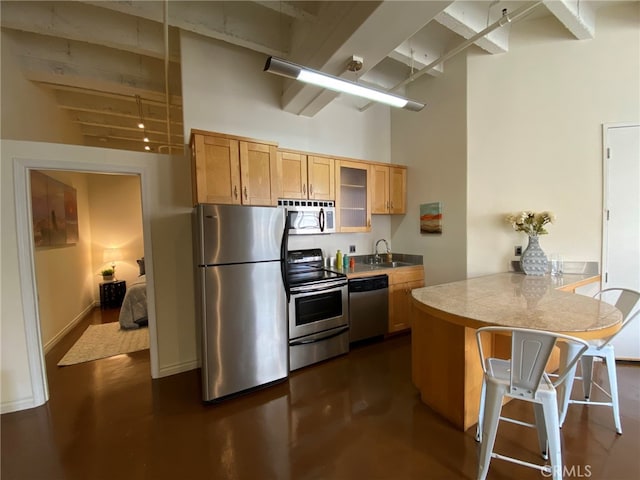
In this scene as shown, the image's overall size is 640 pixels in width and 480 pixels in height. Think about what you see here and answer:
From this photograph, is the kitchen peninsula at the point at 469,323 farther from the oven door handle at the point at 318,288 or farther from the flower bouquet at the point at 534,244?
the oven door handle at the point at 318,288

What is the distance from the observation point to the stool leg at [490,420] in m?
1.52

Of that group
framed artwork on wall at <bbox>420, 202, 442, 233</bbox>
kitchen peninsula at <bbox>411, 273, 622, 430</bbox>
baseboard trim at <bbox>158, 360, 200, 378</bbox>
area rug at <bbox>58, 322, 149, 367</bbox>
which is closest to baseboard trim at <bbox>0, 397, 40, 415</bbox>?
area rug at <bbox>58, 322, 149, 367</bbox>

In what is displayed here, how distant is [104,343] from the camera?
3.79 metres

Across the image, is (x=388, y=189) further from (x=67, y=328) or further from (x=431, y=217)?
(x=67, y=328)

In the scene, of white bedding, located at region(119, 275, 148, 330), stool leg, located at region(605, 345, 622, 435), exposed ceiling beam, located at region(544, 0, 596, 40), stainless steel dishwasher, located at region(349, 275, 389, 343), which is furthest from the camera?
white bedding, located at region(119, 275, 148, 330)

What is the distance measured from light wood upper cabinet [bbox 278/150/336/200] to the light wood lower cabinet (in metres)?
1.39

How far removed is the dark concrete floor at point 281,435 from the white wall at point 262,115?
1.94 m

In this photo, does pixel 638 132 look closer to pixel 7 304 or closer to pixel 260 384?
pixel 260 384

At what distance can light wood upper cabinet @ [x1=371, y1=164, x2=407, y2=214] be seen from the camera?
3992 millimetres

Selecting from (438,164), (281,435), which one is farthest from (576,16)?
(281,435)

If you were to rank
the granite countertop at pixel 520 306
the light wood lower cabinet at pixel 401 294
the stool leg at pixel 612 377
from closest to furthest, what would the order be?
the granite countertop at pixel 520 306
the stool leg at pixel 612 377
the light wood lower cabinet at pixel 401 294

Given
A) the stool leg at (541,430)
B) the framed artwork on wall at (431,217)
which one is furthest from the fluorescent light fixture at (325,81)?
the stool leg at (541,430)

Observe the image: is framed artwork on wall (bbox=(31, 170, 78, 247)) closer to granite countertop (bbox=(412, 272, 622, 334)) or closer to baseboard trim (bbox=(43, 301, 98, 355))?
baseboard trim (bbox=(43, 301, 98, 355))

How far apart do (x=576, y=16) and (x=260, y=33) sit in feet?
9.93
